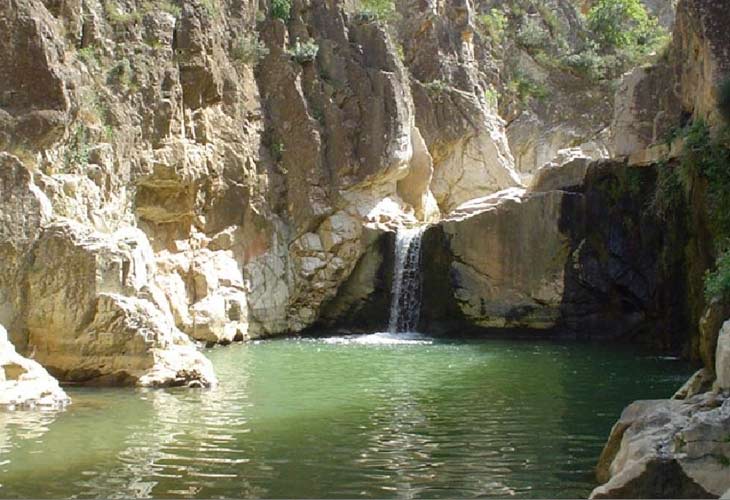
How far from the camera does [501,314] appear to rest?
27.3 metres

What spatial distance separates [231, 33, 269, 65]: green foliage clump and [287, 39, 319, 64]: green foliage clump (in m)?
1.01

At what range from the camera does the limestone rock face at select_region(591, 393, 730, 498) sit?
23.5 ft

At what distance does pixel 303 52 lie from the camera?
29266 millimetres

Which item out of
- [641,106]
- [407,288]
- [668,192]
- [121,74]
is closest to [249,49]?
[121,74]

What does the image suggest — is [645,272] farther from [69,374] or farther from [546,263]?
[69,374]

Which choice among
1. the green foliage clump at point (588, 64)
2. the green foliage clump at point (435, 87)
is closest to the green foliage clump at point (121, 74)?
the green foliage clump at point (435, 87)

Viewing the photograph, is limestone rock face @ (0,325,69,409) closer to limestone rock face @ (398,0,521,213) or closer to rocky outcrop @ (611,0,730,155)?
rocky outcrop @ (611,0,730,155)

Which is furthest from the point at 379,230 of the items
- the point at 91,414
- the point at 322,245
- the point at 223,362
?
the point at 91,414

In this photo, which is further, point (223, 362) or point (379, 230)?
point (379, 230)

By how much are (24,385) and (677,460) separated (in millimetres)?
9687

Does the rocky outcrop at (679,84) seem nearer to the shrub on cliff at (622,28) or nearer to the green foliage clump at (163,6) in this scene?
the green foliage clump at (163,6)

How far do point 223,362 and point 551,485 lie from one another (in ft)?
39.7

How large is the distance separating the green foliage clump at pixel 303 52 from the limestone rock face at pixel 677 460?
2294 centimetres

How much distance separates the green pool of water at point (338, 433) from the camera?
8.98 meters
